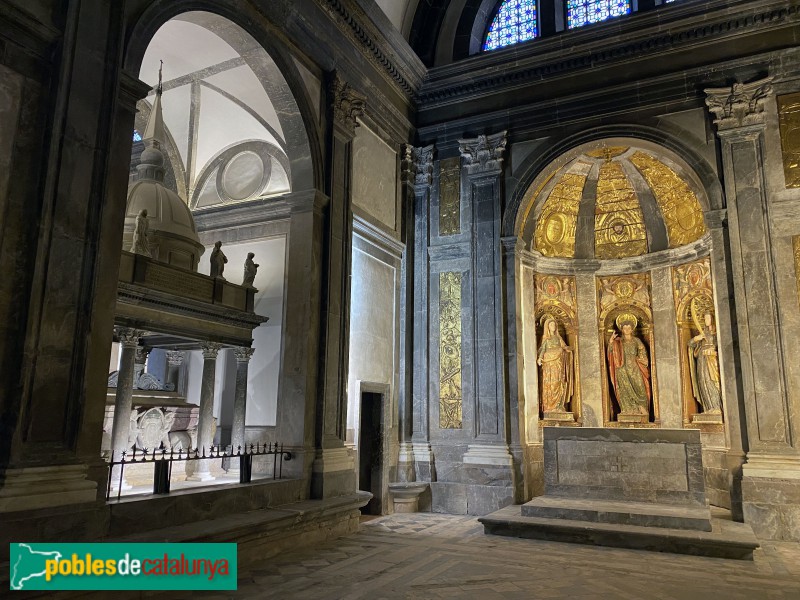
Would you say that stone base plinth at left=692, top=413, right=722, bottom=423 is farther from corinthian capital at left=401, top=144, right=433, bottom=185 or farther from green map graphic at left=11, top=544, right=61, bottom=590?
green map graphic at left=11, top=544, right=61, bottom=590

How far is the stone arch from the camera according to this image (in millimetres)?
9867

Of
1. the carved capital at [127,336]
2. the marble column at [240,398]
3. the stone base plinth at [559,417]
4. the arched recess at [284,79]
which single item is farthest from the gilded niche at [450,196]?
the carved capital at [127,336]

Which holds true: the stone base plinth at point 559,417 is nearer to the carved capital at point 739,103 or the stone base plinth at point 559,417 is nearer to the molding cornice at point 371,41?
the carved capital at point 739,103

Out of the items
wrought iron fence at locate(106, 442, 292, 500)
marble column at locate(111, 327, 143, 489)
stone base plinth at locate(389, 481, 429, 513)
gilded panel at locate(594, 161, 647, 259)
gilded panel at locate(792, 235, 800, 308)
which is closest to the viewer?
wrought iron fence at locate(106, 442, 292, 500)

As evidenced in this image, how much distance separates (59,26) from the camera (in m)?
5.42

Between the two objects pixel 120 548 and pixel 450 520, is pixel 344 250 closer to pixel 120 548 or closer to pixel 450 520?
pixel 450 520

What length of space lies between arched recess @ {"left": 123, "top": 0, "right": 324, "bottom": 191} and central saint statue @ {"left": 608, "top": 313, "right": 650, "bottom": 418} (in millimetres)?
7099

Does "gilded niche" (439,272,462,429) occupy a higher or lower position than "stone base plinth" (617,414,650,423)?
Result: higher

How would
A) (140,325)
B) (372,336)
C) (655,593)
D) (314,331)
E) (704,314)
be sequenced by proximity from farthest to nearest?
(704,314) < (372,336) < (314,331) < (140,325) < (655,593)

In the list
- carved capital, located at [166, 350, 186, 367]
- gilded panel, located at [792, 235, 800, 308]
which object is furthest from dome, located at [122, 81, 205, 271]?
gilded panel, located at [792, 235, 800, 308]

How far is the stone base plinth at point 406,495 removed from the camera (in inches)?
407

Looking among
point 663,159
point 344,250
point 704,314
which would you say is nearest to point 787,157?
point 663,159

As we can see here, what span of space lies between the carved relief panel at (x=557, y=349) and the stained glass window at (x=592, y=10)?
4920 millimetres

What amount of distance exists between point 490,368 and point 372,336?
6.91 ft
